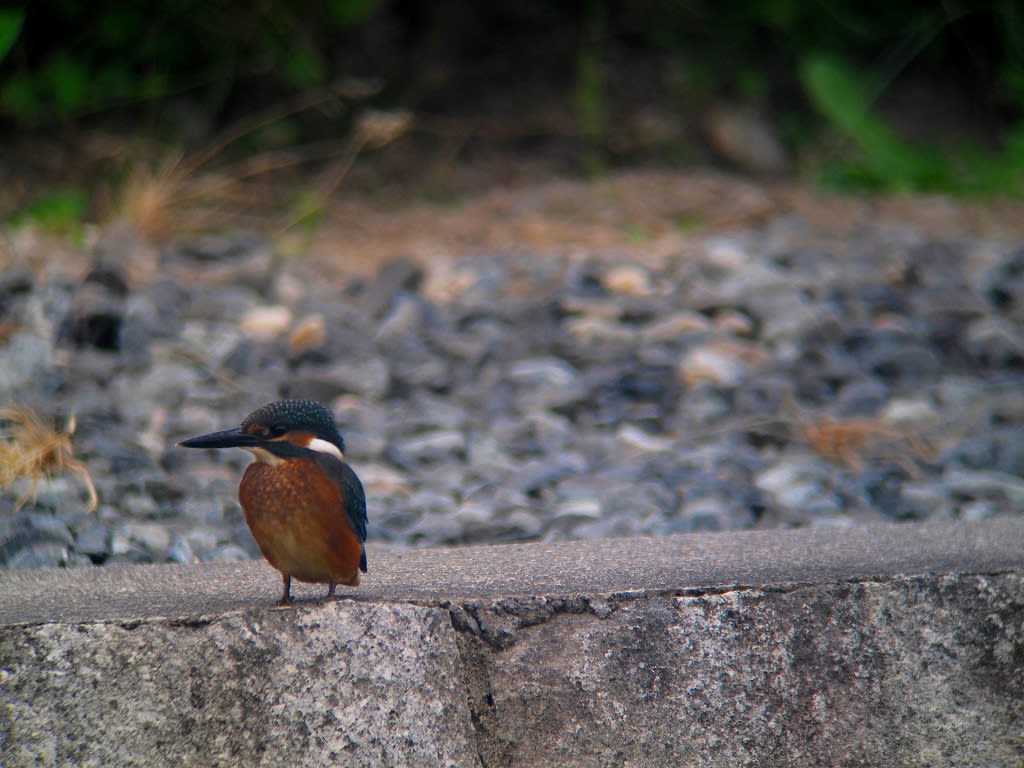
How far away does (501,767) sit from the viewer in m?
1.91

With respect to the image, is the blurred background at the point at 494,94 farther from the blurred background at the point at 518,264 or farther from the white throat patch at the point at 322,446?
the white throat patch at the point at 322,446

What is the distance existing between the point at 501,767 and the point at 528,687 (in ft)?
0.46

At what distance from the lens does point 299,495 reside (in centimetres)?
183

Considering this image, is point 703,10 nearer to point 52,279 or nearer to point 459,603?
point 52,279

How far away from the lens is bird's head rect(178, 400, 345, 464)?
186 cm

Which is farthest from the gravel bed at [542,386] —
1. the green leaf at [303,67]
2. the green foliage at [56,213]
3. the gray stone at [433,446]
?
the green leaf at [303,67]

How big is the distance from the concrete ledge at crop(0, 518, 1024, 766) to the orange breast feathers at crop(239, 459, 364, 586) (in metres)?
0.07

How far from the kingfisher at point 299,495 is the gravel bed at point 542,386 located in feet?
2.91

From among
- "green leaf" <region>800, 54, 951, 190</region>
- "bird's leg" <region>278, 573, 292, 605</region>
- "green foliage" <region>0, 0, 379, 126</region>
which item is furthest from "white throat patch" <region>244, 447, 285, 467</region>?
"green leaf" <region>800, 54, 951, 190</region>

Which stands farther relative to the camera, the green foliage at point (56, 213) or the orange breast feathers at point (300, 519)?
the green foliage at point (56, 213)

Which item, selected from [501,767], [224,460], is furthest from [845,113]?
[501,767]

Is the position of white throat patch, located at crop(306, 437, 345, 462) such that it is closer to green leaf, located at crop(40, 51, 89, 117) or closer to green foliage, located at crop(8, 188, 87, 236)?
green foliage, located at crop(8, 188, 87, 236)

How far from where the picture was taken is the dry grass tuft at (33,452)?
2830 millimetres

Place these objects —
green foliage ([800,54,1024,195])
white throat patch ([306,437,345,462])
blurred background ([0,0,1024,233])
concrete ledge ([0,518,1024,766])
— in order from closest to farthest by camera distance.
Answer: concrete ledge ([0,518,1024,766]), white throat patch ([306,437,345,462]), blurred background ([0,0,1024,233]), green foliage ([800,54,1024,195])
